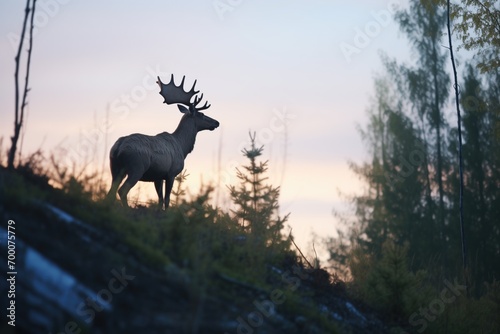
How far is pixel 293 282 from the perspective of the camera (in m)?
8.33

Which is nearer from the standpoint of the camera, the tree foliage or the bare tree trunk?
the bare tree trunk

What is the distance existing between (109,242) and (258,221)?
384 cm

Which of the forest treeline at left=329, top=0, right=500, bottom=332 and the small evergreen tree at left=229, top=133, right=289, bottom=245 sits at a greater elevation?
the forest treeline at left=329, top=0, right=500, bottom=332

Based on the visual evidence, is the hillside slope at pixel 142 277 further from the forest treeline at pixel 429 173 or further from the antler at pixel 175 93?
the forest treeline at pixel 429 173

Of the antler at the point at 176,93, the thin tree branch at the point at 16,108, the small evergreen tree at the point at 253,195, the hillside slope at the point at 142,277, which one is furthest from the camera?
the antler at the point at 176,93

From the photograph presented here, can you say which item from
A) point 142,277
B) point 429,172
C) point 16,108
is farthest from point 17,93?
point 429,172

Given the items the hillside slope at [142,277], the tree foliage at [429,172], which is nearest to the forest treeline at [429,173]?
the tree foliage at [429,172]

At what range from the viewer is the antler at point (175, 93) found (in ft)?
49.4

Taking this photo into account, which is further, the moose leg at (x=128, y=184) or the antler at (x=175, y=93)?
the antler at (x=175, y=93)

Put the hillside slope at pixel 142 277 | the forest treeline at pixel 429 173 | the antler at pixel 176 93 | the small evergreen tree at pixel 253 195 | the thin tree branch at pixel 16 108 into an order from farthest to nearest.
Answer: the forest treeline at pixel 429 173 → the antler at pixel 176 93 → the small evergreen tree at pixel 253 195 → the thin tree branch at pixel 16 108 → the hillside slope at pixel 142 277

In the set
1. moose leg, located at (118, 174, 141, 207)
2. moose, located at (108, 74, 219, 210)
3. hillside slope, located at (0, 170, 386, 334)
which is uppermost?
moose, located at (108, 74, 219, 210)

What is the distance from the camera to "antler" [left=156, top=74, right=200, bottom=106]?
1506cm

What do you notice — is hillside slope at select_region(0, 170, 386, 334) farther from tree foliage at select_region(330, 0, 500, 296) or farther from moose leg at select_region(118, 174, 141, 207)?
tree foliage at select_region(330, 0, 500, 296)

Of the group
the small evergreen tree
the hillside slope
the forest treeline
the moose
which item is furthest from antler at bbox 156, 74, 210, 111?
the forest treeline
